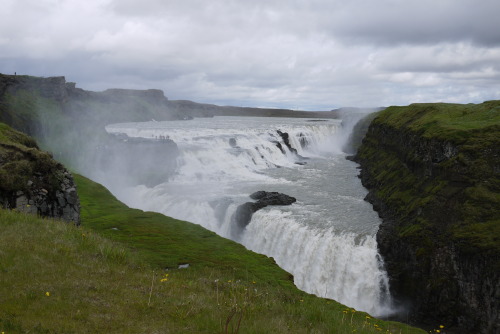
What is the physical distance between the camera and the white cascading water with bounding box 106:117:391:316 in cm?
3066

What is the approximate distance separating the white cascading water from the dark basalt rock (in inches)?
25.9

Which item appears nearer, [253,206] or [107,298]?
[107,298]

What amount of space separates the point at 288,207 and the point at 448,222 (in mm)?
15791

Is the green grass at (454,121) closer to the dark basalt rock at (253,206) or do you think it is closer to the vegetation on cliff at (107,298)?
the dark basalt rock at (253,206)

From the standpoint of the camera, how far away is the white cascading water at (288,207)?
30656 millimetres

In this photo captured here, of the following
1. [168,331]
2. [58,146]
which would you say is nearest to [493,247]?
[168,331]

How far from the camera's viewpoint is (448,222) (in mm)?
29922

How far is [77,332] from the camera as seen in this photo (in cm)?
724

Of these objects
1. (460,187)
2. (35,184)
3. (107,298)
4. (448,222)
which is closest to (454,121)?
(460,187)

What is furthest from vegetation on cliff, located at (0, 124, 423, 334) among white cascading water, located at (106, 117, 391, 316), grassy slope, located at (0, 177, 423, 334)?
white cascading water, located at (106, 117, 391, 316)

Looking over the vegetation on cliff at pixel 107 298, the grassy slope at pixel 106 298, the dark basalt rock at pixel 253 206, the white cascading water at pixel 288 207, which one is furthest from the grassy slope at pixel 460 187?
the vegetation on cliff at pixel 107 298

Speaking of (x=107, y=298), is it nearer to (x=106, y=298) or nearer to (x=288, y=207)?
(x=106, y=298)

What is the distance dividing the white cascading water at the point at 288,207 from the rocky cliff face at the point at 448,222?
2.06 metres

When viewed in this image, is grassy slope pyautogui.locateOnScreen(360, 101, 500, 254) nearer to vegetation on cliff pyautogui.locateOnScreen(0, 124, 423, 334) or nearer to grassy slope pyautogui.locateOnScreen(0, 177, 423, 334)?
grassy slope pyautogui.locateOnScreen(0, 177, 423, 334)
